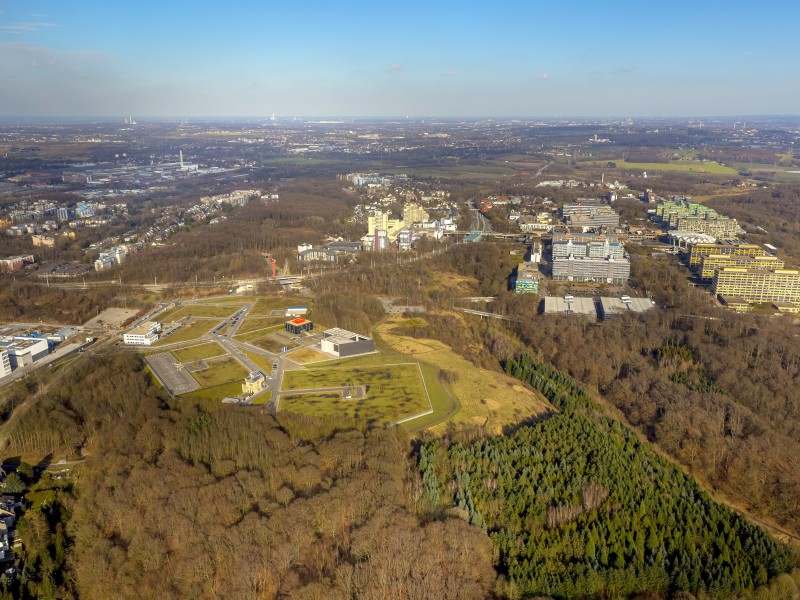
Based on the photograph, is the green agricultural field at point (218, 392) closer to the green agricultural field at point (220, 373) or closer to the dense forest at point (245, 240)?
the green agricultural field at point (220, 373)

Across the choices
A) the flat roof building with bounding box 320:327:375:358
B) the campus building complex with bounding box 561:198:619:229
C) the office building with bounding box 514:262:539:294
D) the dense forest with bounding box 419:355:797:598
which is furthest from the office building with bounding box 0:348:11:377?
the campus building complex with bounding box 561:198:619:229

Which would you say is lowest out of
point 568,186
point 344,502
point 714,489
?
point 714,489

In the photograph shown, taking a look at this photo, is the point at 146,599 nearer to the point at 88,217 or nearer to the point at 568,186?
the point at 88,217

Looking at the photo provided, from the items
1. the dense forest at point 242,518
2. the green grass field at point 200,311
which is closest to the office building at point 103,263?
the green grass field at point 200,311

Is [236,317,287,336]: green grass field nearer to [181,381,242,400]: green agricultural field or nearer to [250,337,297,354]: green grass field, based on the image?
[250,337,297,354]: green grass field

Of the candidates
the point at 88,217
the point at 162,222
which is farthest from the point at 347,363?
the point at 88,217

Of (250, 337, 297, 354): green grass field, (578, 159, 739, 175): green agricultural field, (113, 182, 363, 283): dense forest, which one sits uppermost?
Answer: (578, 159, 739, 175): green agricultural field
